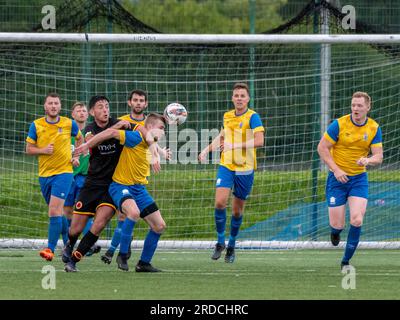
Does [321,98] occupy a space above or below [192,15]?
below

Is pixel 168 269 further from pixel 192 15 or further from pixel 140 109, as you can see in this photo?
pixel 192 15

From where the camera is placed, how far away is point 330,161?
11594mm

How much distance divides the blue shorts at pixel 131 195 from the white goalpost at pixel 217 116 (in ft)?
12.6

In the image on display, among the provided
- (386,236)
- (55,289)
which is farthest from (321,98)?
(55,289)

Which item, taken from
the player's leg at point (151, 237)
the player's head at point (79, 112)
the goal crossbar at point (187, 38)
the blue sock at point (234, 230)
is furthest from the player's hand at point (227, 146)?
the player's head at point (79, 112)

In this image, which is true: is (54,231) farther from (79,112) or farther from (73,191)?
(79,112)

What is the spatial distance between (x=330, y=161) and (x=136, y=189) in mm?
2249

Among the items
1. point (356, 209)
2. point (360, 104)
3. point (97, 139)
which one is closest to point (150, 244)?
point (97, 139)

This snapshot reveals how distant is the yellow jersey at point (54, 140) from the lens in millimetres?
12812

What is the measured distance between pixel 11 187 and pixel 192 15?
16.6 meters

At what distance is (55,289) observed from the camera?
9.60 meters

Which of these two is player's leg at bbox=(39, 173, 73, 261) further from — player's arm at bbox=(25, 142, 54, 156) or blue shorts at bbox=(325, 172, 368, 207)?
blue shorts at bbox=(325, 172, 368, 207)

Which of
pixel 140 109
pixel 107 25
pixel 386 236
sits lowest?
pixel 386 236

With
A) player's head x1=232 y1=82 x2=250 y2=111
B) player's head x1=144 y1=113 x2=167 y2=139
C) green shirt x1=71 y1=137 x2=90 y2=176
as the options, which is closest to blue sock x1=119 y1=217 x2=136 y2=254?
A: player's head x1=144 y1=113 x2=167 y2=139
